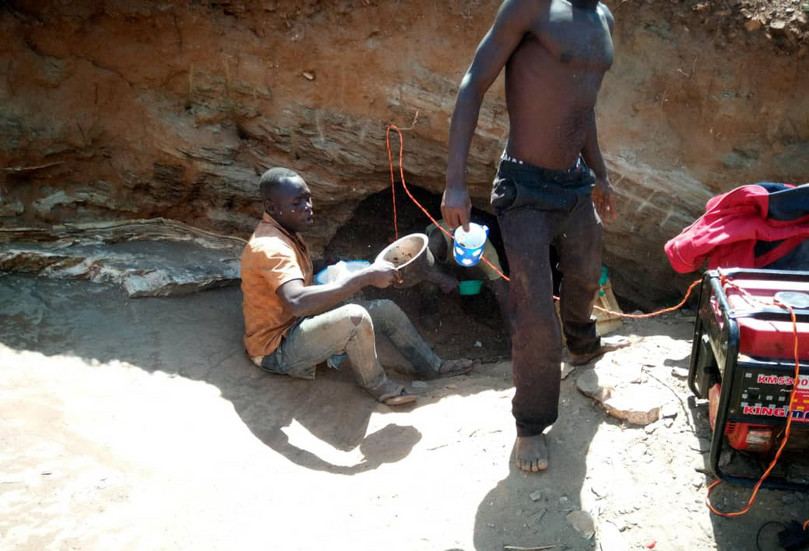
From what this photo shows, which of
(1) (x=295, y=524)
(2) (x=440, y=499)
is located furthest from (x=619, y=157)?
(1) (x=295, y=524)

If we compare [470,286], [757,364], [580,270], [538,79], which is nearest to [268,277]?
[580,270]

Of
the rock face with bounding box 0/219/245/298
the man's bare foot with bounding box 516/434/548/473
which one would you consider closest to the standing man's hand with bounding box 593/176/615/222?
the man's bare foot with bounding box 516/434/548/473

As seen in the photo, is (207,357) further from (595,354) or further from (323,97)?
(595,354)

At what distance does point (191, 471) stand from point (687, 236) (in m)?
2.64

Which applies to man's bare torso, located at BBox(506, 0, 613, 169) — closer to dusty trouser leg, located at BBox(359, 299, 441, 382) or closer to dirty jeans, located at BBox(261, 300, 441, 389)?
dirty jeans, located at BBox(261, 300, 441, 389)

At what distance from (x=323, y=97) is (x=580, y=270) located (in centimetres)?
228

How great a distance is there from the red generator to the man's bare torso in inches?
32.5

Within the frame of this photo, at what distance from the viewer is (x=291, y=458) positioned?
3.18 metres

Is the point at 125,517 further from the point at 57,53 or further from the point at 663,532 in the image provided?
the point at 57,53

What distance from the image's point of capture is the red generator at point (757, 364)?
2.23 metres

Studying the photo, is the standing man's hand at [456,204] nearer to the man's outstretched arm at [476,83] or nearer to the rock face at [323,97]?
the man's outstretched arm at [476,83]

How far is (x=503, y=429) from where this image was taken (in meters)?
3.15

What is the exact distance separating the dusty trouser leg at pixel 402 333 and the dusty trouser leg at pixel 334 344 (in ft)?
1.11

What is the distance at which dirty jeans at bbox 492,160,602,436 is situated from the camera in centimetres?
266
